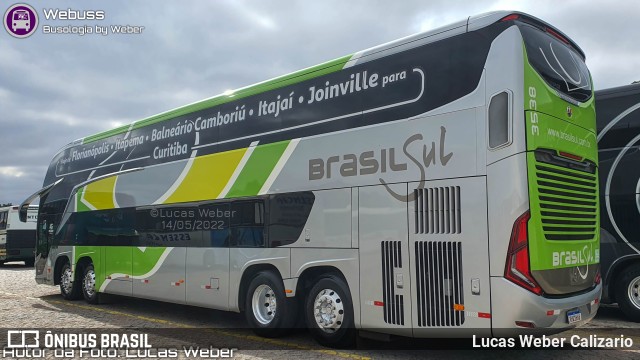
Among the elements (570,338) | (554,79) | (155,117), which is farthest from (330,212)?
(155,117)

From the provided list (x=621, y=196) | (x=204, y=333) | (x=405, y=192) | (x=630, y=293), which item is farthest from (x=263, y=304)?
(x=621, y=196)

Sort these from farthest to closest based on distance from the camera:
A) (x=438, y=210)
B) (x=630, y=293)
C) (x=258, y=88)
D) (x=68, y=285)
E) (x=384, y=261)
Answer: (x=68, y=285) → (x=630, y=293) → (x=258, y=88) → (x=384, y=261) → (x=438, y=210)

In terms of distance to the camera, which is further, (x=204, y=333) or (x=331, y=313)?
(x=204, y=333)

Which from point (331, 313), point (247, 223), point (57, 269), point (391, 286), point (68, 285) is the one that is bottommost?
point (68, 285)

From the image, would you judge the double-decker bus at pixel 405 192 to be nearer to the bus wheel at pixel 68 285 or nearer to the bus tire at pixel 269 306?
the bus tire at pixel 269 306

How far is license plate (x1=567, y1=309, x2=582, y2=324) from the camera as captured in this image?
5.94 meters

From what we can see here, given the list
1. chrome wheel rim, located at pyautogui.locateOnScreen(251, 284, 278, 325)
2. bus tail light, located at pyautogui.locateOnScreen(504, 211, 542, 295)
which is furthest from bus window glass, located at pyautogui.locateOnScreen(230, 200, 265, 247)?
bus tail light, located at pyautogui.locateOnScreen(504, 211, 542, 295)

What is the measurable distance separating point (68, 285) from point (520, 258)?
11532 mm

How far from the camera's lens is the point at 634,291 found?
9617 mm

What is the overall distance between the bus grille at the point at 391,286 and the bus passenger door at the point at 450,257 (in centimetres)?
21

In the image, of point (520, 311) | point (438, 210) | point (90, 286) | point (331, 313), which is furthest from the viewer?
point (90, 286)

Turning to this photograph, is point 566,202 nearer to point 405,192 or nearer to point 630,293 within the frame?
point 405,192

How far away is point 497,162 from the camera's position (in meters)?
5.77

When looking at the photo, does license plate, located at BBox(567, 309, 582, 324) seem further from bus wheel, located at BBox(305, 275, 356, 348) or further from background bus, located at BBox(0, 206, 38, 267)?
background bus, located at BBox(0, 206, 38, 267)
